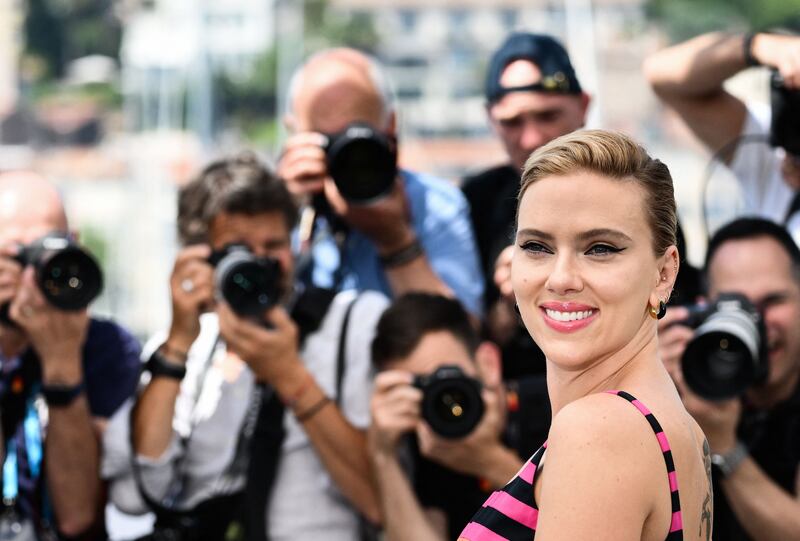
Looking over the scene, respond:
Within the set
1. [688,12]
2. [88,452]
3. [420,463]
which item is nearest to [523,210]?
[420,463]

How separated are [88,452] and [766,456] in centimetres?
176

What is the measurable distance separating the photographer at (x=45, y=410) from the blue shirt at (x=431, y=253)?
0.74 m

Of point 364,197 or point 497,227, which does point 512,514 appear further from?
point 497,227

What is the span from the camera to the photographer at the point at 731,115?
13.0ft

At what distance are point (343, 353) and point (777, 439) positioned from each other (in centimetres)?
113

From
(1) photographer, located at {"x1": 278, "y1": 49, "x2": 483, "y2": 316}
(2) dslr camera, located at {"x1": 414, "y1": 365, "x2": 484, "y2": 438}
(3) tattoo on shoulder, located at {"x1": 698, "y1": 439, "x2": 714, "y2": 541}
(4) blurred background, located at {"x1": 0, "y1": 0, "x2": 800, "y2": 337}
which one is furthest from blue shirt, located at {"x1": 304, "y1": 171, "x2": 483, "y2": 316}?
(4) blurred background, located at {"x1": 0, "y1": 0, "x2": 800, "y2": 337}

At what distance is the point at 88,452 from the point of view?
3.77 meters

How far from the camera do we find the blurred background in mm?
58312

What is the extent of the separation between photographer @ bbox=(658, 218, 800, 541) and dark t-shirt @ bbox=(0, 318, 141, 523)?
1510mm

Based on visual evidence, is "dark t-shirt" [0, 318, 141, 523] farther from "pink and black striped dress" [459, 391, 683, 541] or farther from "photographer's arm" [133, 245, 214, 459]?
"pink and black striped dress" [459, 391, 683, 541]

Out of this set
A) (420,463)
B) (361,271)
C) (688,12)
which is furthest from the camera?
(688,12)

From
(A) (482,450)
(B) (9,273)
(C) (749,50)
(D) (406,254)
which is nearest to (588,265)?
(A) (482,450)

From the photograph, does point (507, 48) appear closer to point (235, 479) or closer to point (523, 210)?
point (235, 479)

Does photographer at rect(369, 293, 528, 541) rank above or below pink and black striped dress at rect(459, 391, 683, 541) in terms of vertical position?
below
